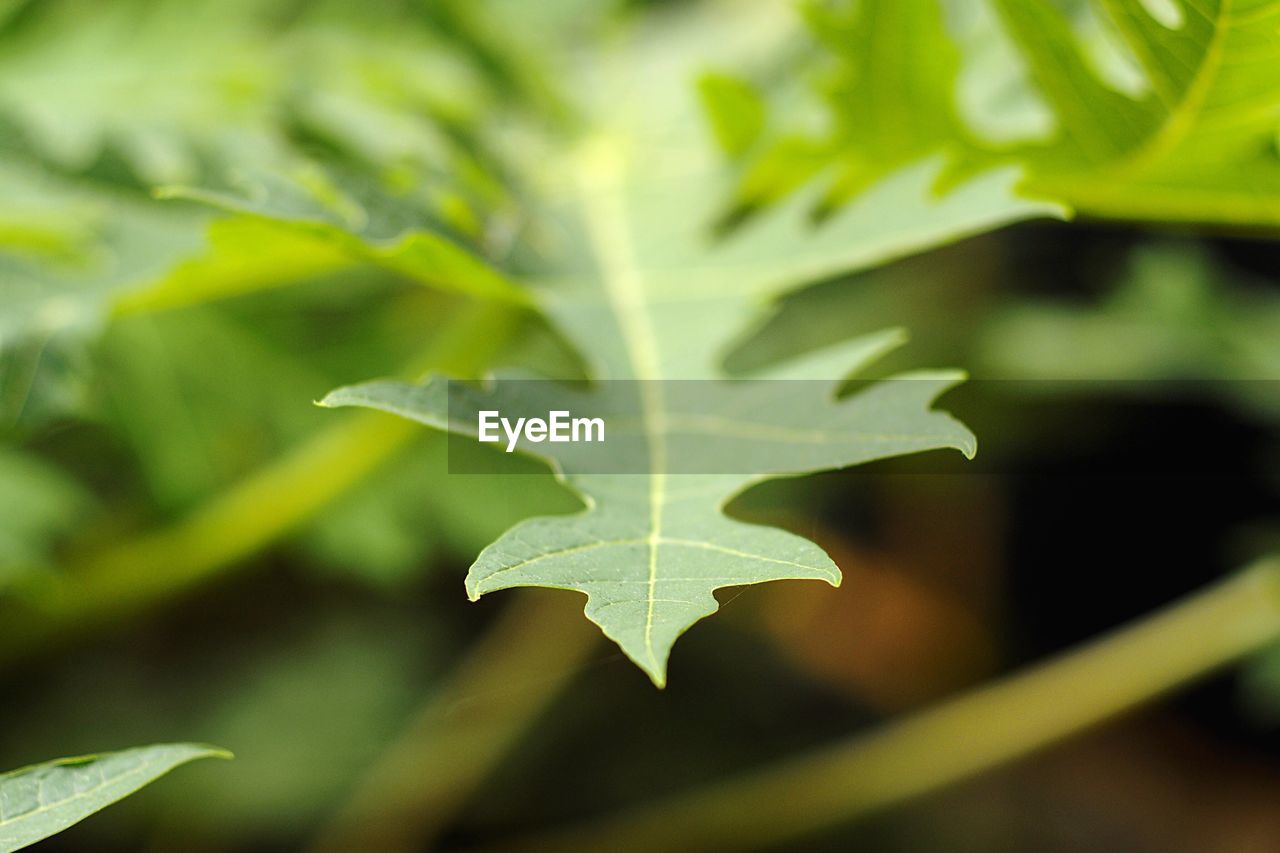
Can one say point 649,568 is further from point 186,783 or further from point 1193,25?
point 186,783

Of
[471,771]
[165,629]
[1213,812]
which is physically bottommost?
[1213,812]

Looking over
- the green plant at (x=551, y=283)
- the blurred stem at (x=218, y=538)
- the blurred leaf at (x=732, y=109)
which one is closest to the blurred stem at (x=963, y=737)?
the green plant at (x=551, y=283)

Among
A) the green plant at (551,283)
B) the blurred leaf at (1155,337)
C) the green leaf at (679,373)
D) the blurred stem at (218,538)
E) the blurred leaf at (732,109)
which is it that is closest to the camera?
the green leaf at (679,373)

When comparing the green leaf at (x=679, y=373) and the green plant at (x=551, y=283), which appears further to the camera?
the green plant at (x=551, y=283)

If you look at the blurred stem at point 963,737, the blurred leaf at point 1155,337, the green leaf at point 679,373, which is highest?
the blurred leaf at point 1155,337

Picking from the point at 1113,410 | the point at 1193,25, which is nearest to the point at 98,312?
the point at 1193,25

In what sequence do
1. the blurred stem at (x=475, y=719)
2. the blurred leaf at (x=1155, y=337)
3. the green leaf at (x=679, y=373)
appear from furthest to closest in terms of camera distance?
the blurred stem at (x=475, y=719)
the blurred leaf at (x=1155, y=337)
the green leaf at (x=679, y=373)

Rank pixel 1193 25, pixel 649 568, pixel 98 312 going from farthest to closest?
pixel 98 312 → pixel 1193 25 → pixel 649 568

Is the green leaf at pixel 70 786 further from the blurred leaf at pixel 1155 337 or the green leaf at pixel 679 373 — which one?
the blurred leaf at pixel 1155 337
